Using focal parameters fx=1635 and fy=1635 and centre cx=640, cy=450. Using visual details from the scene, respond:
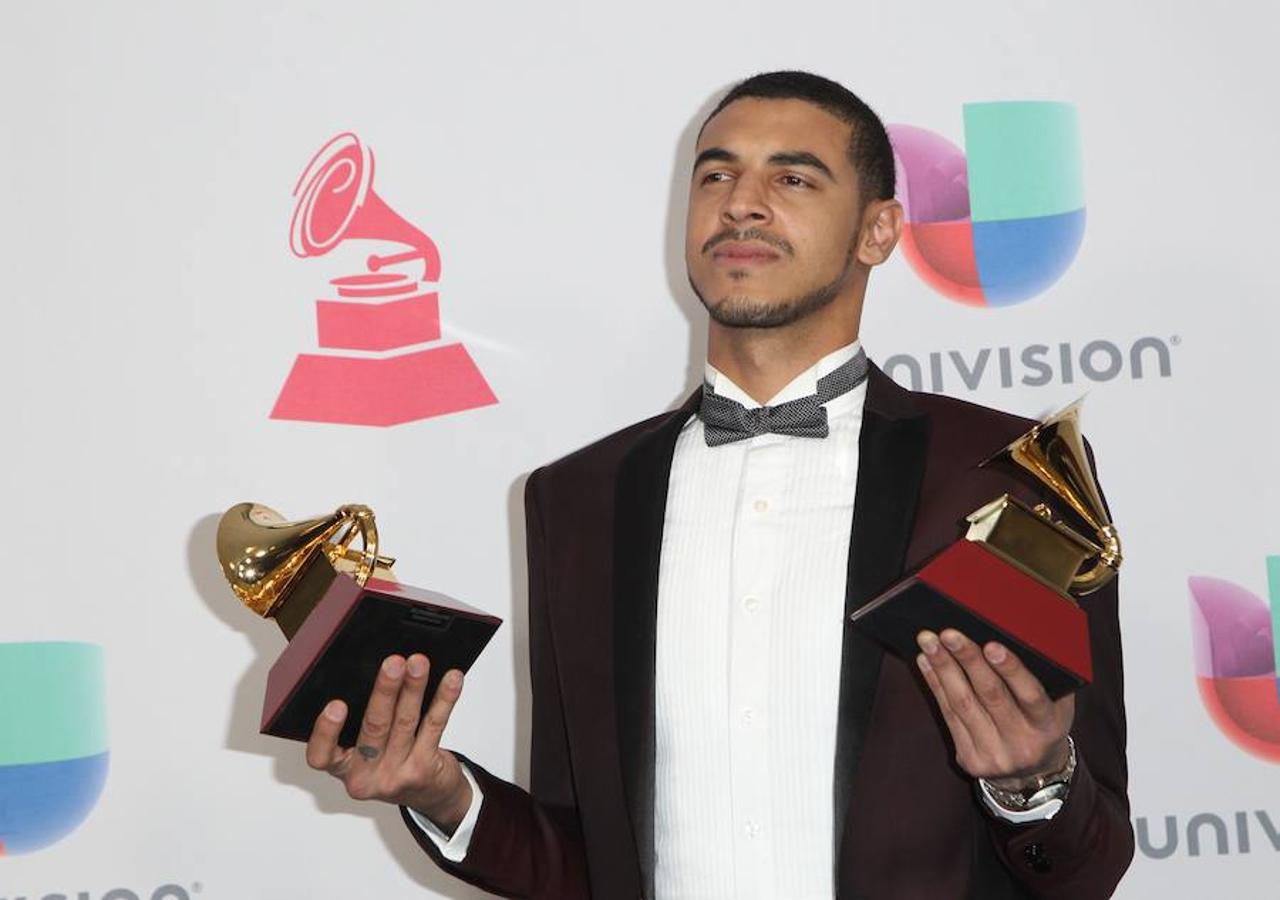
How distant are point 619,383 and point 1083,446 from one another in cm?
114

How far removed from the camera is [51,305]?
3.09m

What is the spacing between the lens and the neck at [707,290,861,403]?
242 cm

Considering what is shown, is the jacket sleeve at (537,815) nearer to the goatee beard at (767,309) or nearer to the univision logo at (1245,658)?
the goatee beard at (767,309)

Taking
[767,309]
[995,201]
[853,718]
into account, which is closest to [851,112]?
[767,309]

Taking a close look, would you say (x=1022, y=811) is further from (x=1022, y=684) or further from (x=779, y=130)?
→ (x=779, y=130)

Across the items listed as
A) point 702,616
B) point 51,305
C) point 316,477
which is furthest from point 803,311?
point 51,305

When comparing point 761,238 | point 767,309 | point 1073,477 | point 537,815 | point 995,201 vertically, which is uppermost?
point 995,201

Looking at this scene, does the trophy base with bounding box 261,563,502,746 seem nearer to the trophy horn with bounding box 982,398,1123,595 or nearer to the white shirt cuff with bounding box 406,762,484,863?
the white shirt cuff with bounding box 406,762,484,863

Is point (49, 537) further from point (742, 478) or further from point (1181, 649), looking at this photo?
point (1181, 649)

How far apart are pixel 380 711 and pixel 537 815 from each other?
44 centimetres

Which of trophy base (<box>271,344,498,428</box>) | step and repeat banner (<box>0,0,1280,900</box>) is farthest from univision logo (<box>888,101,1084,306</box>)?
trophy base (<box>271,344,498,428</box>)

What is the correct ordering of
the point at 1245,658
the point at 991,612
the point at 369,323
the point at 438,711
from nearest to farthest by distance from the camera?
the point at 991,612, the point at 438,711, the point at 1245,658, the point at 369,323

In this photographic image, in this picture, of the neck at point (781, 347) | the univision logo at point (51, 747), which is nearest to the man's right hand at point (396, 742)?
the neck at point (781, 347)

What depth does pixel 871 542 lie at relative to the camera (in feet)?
7.11
